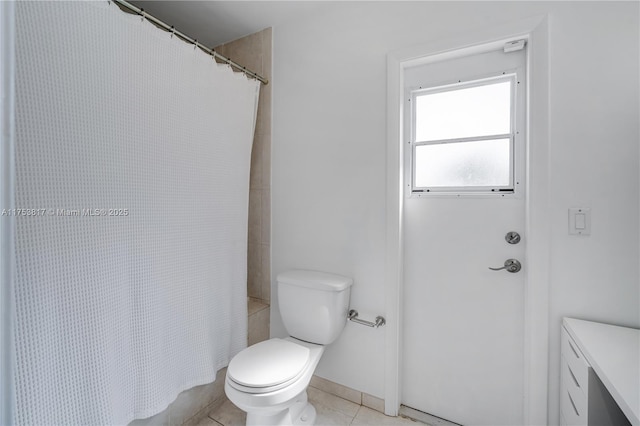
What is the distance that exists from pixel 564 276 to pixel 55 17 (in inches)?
82.4

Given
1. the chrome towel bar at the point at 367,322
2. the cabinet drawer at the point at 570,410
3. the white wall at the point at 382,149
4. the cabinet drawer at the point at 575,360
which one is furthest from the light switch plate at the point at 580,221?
the chrome towel bar at the point at 367,322

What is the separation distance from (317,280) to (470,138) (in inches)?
42.2

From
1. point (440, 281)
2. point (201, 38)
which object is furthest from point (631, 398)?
point (201, 38)

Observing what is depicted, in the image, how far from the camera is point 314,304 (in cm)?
149

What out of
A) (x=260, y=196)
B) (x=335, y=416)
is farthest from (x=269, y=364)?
(x=260, y=196)

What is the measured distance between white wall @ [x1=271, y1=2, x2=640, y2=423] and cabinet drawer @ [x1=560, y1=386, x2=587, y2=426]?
62 mm

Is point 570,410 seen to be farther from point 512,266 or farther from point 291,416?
point 291,416

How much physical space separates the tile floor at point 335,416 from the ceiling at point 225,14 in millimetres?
2309

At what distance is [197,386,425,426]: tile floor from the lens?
1456mm

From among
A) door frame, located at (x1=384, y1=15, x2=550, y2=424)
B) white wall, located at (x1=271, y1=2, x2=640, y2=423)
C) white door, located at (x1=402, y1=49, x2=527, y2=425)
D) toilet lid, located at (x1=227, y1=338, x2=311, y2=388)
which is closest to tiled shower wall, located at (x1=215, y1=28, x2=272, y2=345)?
white wall, located at (x1=271, y1=2, x2=640, y2=423)

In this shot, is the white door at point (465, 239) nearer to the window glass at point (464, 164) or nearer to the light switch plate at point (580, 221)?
the window glass at point (464, 164)

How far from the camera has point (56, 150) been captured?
90 centimetres

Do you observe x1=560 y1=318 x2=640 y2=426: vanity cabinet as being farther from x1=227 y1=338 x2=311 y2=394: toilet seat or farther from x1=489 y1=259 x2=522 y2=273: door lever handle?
x1=227 y1=338 x2=311 y2=394: toilet seat

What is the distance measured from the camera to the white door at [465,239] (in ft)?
4.33
